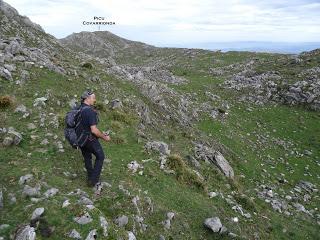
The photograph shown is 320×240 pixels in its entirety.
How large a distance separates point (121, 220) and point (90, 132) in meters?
3.27

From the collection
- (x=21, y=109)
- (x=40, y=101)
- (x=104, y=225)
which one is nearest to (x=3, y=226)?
(x=104, y=225)

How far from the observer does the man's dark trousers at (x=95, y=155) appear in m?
13.3

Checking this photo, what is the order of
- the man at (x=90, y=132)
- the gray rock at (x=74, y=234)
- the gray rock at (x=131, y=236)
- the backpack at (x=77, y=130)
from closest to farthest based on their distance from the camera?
the gray rock at (x=74, y=234)
the gray rock at (x=131, y=236)
the man at (x=90, y=132)
the backpack at (x=77, y=130)

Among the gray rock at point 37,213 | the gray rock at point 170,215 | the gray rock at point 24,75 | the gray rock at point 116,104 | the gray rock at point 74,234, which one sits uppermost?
the gray rock at point 24,75

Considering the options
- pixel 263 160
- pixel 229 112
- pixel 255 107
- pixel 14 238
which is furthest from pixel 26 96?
pixel 255 107

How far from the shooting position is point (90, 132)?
1305 cm

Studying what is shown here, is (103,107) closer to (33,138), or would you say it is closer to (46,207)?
(33,138)

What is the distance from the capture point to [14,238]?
1045 cm

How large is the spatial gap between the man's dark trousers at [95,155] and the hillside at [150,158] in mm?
597

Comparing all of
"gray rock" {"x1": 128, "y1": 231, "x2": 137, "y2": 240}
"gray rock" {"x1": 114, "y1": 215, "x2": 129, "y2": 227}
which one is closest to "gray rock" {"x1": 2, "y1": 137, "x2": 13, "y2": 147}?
"gray rock" {"x1": 114, "y1": 215, "x2": 129, "y2": 227}

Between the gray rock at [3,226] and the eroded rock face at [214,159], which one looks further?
the eroded rock face at [214,159]

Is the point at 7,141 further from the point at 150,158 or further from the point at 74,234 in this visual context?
the point at 74,234

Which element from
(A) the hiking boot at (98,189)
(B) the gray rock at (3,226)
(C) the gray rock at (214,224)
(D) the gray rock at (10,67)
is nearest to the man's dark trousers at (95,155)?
(A) the hiking boot at (98,189)

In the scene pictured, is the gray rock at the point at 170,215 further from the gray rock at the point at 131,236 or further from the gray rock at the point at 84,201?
the gray rock at the point at 84,201
